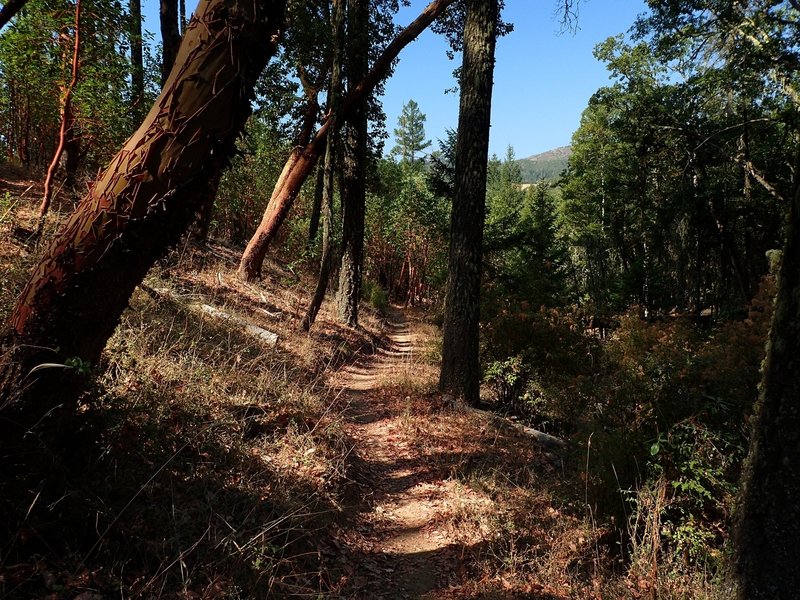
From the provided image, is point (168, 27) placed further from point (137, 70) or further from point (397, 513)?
point (397, 513)

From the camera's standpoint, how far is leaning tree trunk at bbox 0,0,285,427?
6.47 feet

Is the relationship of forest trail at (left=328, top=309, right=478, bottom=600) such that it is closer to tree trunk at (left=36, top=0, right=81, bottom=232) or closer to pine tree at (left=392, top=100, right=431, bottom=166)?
tree trunk at (left=36, top=0, right=81, bottom=232)

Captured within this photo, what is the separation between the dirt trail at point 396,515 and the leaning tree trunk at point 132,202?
2.41 meters

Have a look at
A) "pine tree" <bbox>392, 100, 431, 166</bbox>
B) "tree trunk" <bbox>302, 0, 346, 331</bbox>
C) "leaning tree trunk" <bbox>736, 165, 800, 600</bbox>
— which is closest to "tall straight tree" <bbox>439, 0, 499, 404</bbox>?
"tree trunk" <bbox>302, 0, 346, 331</bbox>

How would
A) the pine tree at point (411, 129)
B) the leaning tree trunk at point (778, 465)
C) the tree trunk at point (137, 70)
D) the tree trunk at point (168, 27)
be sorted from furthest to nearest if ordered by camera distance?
the pine tree at point (411, 129) → the tree trunk at point (168, 27) → the tree trunk at point (137, 70) → the leaning tree trunk at point (778, 465)

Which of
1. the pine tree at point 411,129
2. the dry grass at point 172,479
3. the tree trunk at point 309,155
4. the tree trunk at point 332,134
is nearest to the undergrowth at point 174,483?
the dry grass at point 172,479

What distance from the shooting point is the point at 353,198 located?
36.7ft

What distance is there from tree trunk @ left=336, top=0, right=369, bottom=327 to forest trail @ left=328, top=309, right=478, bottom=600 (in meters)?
5.08

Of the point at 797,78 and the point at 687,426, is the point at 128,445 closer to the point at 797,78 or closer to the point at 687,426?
the point at 687,426

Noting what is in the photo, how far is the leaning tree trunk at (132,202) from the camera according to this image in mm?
1973

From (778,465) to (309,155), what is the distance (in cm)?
999

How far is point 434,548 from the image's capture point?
3.65 metres

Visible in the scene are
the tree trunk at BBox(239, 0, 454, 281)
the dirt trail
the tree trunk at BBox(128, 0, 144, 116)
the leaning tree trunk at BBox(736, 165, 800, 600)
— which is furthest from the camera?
the tree trunk at BBox(239, 0, 454, 281)

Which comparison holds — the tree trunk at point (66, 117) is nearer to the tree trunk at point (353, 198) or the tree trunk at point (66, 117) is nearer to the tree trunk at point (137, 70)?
the tree trunk at point (137, 70)
